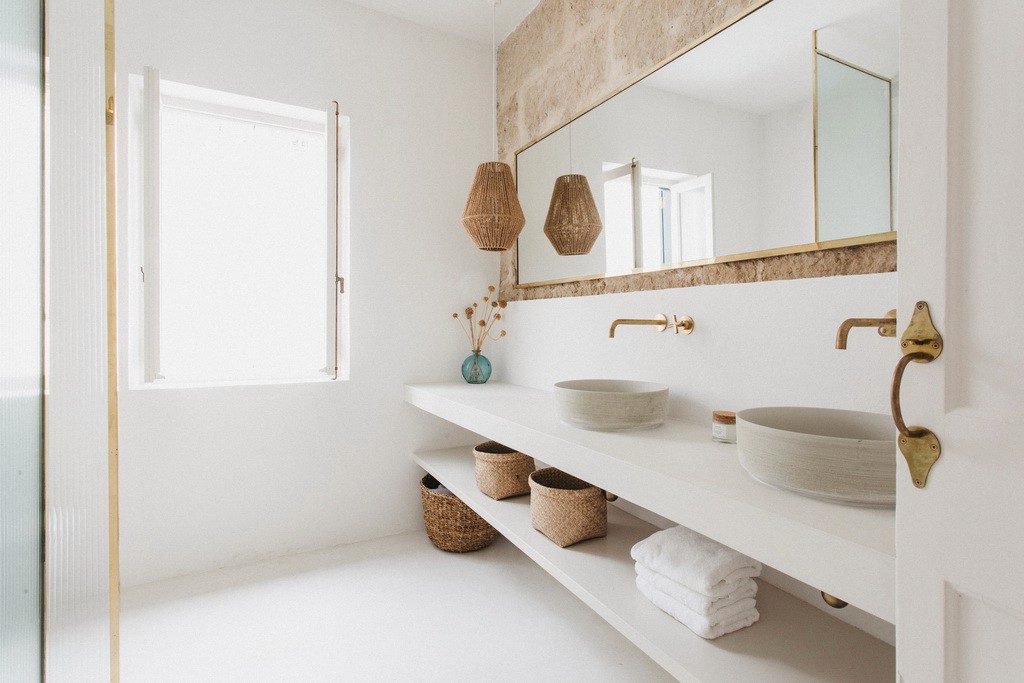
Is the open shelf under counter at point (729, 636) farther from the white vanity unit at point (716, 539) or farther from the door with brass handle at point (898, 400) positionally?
the door with brass handle at point (898, 400)

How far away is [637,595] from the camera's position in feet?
3.95

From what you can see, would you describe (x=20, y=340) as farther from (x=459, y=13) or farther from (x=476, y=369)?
(x=459, y=13)

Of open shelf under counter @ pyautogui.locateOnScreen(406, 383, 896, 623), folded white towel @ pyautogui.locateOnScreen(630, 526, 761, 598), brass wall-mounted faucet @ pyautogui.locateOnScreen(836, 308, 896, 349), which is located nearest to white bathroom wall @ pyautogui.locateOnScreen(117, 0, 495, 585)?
open shelf under counter @ pyautogui.locateOnScreen(406, 383, 896, 623)

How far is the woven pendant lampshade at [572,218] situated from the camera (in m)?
1.84

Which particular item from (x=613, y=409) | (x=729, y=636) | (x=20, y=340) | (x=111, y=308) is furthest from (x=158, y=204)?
(x=729, y=636)

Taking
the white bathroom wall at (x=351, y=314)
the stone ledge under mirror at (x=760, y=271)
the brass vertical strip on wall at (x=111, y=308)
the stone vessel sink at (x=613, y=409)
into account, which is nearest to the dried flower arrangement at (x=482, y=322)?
the white bathroom wall at (x=351, y=314)

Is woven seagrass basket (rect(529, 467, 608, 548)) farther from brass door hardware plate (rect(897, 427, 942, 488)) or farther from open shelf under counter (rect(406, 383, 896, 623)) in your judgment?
brass door hardware plate (rect(897, 427, 942, 488))

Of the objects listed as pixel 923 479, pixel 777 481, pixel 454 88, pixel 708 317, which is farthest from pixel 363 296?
pixel 923 479

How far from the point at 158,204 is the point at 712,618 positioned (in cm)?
212

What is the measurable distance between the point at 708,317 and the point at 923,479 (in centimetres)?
89

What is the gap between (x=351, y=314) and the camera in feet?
7.21

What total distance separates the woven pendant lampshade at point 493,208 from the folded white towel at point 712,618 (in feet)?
4.23

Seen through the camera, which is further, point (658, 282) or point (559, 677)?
point (658, 282)

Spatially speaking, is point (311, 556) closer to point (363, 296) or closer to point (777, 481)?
point (363, 296)
